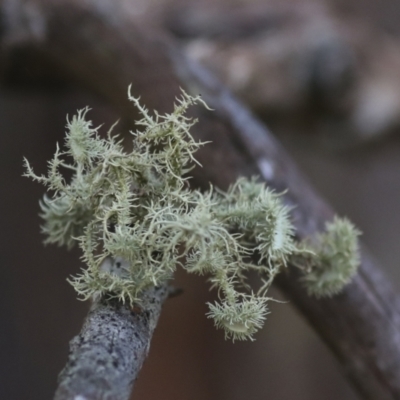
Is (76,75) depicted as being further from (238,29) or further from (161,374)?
(161,374)

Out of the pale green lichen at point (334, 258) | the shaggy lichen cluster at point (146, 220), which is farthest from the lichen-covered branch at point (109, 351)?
the pale green lichen at point (334, 258)

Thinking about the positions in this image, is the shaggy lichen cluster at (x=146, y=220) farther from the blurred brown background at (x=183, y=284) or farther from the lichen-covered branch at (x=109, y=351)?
the blurred brown background at (x=183, y=284)

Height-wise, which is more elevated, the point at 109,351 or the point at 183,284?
the point at 183,284

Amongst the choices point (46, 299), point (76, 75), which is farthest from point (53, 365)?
point (76, 75)

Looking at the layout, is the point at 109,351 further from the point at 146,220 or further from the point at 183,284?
the point at 183,284

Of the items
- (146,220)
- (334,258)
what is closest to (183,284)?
(334,258)

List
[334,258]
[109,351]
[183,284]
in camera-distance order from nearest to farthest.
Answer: [109,351], [334,258], [183,284]
